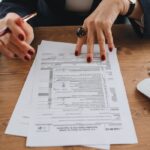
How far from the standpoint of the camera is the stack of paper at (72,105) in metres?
0.59

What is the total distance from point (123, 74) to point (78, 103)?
16cm

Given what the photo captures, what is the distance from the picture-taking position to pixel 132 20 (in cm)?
93

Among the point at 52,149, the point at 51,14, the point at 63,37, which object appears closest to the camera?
the point at 52,149

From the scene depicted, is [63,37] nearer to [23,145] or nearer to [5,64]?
[5,64]

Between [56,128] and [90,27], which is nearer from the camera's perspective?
[56,128]

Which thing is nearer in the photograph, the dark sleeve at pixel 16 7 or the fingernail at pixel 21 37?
the fingernail at pixel 21 37

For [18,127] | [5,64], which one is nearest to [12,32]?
[5,64]

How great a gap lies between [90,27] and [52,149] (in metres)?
0.40

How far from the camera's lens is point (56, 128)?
0.60m

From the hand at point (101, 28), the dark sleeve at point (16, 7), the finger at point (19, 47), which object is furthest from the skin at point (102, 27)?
the dark sleeve at point (16, 7)

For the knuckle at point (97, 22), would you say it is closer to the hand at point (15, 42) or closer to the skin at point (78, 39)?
the skin at point (78, 39)

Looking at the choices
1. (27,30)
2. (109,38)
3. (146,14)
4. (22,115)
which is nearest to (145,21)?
(146,14)

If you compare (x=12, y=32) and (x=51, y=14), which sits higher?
(x=12, y=32)

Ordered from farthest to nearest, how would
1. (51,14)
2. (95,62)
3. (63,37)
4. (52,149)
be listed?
(51,14) → (63,37) → (95,62) → (52,149)
